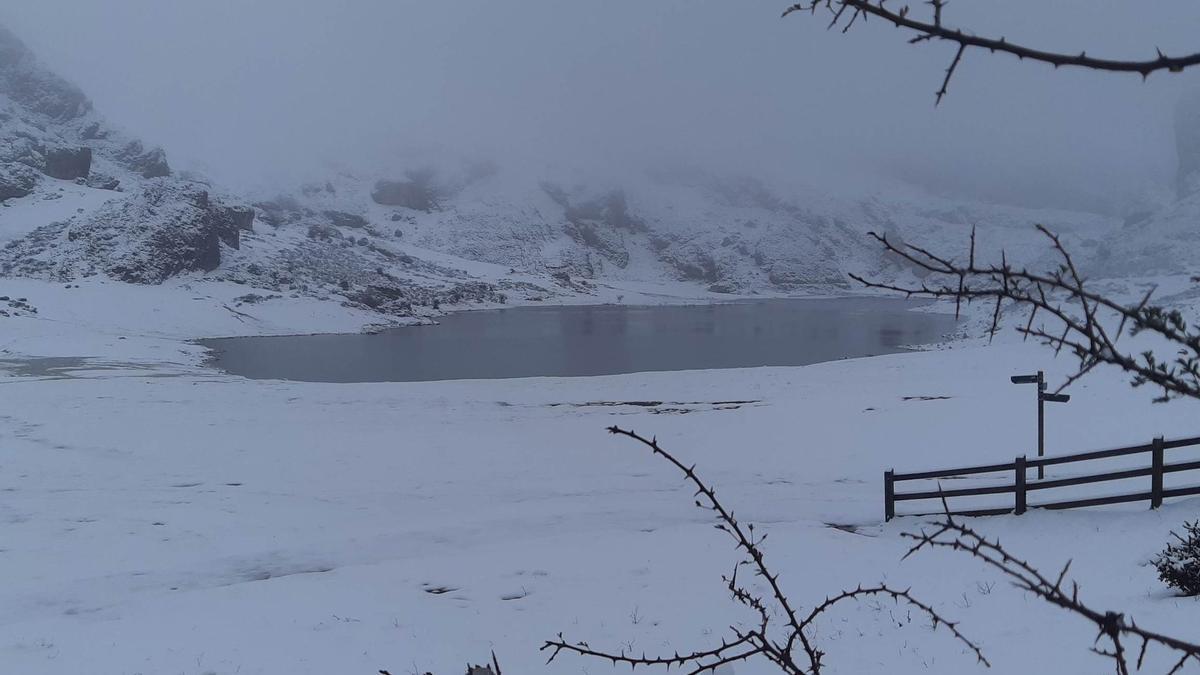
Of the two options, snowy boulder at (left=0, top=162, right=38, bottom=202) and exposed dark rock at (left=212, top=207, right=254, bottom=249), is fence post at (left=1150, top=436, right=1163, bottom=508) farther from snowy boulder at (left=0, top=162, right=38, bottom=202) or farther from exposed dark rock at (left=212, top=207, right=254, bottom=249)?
snowy boulder at (left=0, top=162, right=38, bottom=202)

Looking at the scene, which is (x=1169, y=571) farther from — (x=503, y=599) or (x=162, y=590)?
(x=162, y=590)

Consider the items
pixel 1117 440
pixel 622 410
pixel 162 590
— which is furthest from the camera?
pixel 622 410

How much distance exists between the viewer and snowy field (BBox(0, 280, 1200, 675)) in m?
7.48

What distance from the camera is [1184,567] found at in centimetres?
628

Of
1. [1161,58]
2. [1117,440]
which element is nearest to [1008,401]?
[1117,440]

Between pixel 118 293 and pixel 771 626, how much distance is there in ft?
286

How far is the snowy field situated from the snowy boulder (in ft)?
358

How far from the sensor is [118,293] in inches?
3031

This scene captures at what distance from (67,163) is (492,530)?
6255 inches

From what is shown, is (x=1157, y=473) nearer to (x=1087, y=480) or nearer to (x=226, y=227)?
(x=1087, y=480)

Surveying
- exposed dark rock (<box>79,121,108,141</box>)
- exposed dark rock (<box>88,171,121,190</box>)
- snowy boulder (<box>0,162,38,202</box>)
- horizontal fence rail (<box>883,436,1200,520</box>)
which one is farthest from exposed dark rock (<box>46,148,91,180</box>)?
horizontal fence rail (<box>883,436,1200,520</box>)

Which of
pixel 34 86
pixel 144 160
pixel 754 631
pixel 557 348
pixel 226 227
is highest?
pixel 34 86

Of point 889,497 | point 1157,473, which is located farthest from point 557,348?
point 1157,473

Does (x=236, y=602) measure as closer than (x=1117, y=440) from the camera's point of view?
Result: Yes
